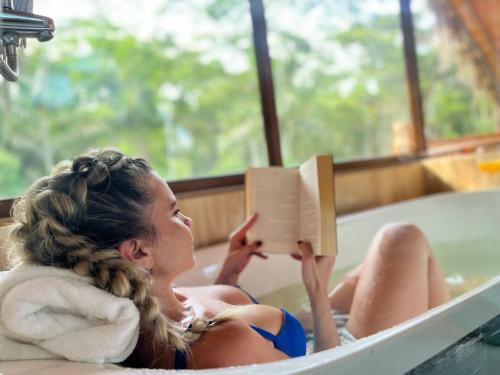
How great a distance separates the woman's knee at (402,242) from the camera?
50.8 inches

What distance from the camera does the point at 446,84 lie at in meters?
3.27

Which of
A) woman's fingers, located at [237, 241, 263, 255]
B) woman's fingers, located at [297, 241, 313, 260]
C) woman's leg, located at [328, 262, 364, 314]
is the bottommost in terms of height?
woman's leg, located at [328, 262, 364, 314]

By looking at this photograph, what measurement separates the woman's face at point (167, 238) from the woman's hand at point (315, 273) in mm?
269

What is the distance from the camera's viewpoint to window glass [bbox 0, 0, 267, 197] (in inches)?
194

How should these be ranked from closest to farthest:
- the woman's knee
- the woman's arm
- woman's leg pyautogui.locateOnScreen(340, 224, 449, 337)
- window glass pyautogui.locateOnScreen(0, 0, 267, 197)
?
the woman's arm, woman's leg pyautogui.locateOnScreen(340, 224, 449, 337), the woman's knee, window glass pyautogui.locateOnScreen(0, 0, 267, 197)

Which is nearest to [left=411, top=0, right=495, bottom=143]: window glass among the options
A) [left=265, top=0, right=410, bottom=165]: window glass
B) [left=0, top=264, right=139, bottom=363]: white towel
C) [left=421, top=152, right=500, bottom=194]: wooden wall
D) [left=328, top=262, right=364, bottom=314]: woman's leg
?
[left=265, top=0, right=410, bottom=165]: window glass

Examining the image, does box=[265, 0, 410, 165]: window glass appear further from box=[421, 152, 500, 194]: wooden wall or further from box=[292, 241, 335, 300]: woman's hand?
box=[292, 241, 335, 300]: woman's hand

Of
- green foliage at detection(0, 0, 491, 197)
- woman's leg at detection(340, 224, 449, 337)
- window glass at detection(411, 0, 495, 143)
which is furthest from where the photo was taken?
green foliage at detection(0, 0, 491, 197)

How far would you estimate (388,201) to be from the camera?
260 centimetres

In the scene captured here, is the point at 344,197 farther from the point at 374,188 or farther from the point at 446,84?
the point at 446,84

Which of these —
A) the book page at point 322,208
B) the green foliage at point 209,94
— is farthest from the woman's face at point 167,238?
the green foliage at point 209,94

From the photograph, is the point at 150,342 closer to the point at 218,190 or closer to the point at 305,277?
the point at 305,277

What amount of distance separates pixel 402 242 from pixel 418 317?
1.87 ft

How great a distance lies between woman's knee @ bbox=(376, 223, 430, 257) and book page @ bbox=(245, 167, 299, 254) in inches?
10.1
